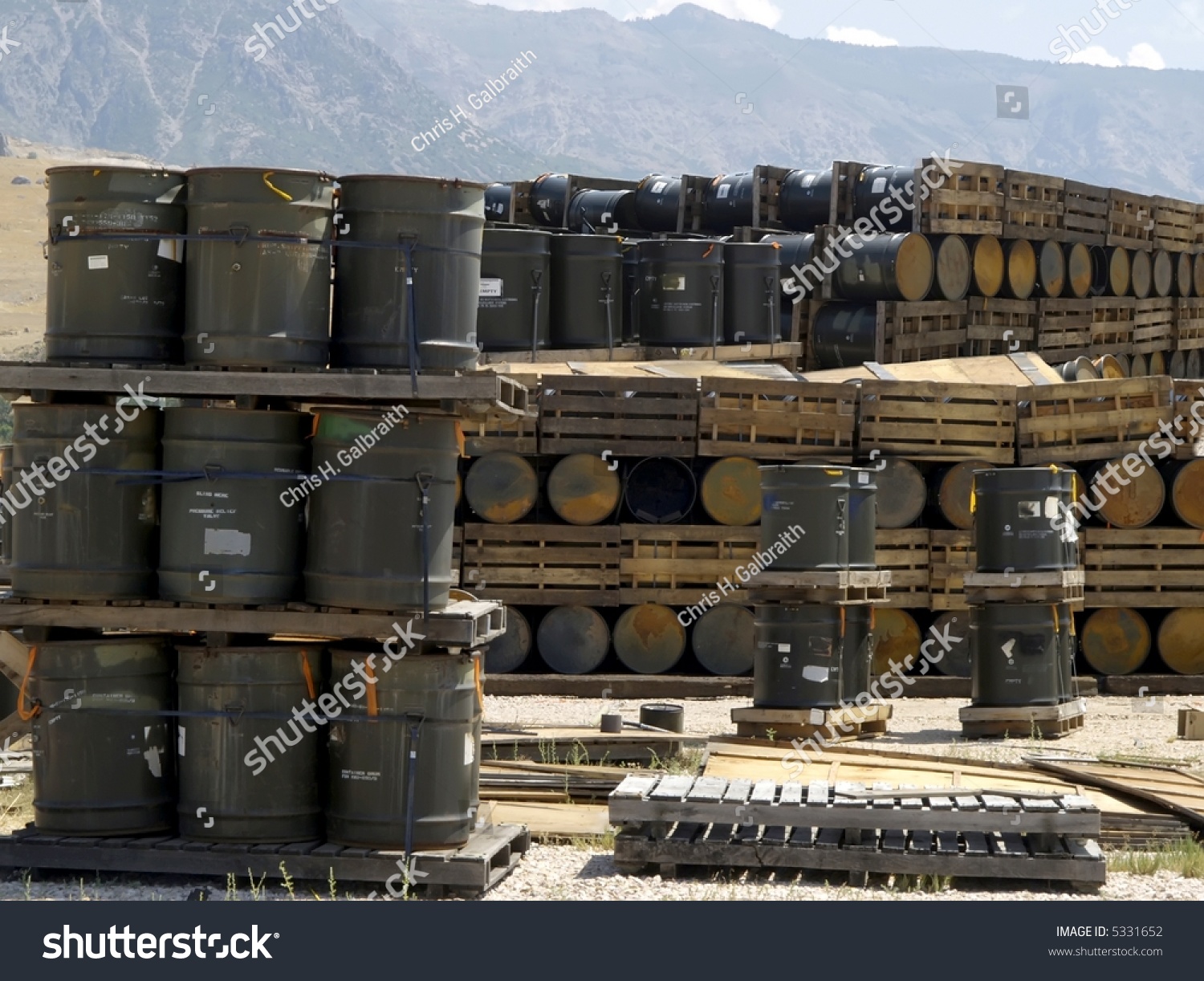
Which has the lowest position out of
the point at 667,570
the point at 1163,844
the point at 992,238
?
the point at 1163,844

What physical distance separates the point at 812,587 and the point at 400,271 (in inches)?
183

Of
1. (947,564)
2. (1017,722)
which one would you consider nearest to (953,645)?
(947,564)

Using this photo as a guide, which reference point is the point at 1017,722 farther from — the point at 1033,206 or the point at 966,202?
the point at 1033,206

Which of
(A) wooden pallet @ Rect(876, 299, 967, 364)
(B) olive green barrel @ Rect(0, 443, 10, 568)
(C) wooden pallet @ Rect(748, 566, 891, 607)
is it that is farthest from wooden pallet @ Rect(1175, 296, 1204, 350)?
(B) olive green barrel @ Rect(0, 443, 10, 568)

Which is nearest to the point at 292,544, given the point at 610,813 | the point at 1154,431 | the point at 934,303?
the point at 610,813

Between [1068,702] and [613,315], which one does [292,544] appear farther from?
[613,315]

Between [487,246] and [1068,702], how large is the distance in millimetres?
6243

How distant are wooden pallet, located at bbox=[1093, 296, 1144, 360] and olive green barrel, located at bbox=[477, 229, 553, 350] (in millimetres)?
7690

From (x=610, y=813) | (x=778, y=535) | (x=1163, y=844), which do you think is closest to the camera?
(x=610, y=813)

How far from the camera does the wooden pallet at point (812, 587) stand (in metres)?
10.6

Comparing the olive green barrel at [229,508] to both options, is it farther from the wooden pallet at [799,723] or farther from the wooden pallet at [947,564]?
the wooden pallet at [947,564]

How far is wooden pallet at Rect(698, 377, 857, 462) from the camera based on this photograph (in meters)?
13.4

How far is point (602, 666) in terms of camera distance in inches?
533

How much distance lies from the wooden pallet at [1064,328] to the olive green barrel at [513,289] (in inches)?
262
